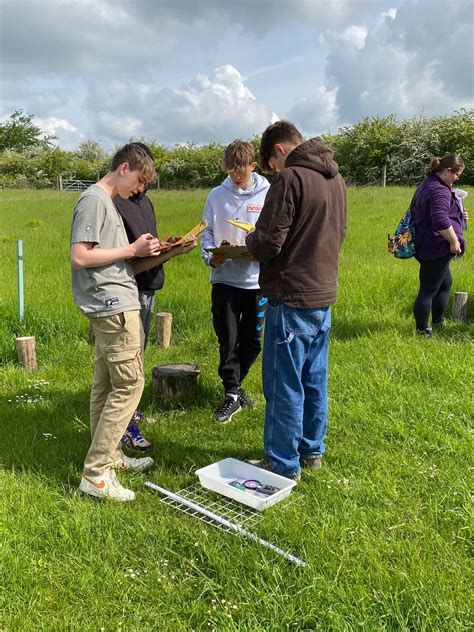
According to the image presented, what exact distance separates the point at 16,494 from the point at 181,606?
55.4 inches

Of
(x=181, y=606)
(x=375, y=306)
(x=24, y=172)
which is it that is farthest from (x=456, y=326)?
(x=24, y=172)

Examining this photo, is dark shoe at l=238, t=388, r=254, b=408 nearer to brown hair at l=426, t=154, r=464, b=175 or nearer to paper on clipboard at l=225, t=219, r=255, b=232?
paper on clipboard at l=225, t=219, r=255, b=232

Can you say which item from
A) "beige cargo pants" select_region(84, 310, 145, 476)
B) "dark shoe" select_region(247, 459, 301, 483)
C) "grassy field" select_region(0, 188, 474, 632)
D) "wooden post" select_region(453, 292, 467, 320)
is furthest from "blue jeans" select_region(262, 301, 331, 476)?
"wooden post" select_region(453, 292, 467, 320)

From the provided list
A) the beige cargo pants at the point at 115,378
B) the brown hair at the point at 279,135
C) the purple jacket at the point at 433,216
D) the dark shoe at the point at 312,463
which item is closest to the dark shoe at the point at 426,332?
the purple jacket at the point at 433,216

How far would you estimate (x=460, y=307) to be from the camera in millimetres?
7266

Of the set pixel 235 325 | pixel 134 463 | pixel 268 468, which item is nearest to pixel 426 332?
pixel 235 325

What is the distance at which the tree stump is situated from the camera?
4.98 meters

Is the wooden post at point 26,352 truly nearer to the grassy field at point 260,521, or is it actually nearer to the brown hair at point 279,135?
the grassy field at point 260,521

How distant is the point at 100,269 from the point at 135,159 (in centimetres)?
66

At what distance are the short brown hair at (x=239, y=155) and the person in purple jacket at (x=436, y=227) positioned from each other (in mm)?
2672

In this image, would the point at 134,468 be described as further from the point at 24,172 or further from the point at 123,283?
the point at 24,172

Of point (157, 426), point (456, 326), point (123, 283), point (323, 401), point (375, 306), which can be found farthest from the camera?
point (375, 306)

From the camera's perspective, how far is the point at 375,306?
7.66 m

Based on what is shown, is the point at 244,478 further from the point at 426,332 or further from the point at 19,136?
the point at 19,136
